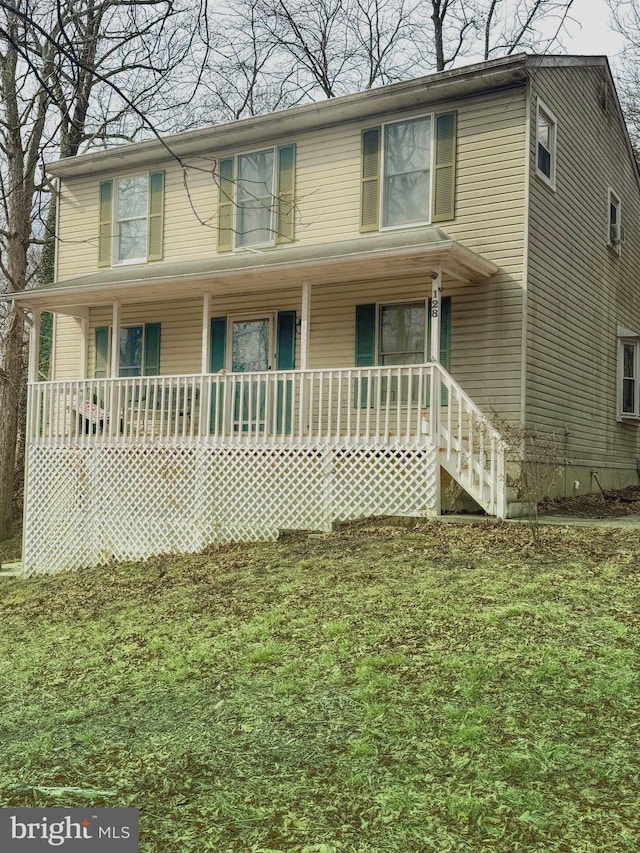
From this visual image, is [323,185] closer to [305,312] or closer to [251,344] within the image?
[251,344]

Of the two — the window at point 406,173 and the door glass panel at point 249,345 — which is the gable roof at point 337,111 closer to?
the window at point 406,173

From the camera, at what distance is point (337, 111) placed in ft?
44.0

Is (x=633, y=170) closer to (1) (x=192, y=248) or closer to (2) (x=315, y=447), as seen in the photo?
(1) (x=192, y=248)

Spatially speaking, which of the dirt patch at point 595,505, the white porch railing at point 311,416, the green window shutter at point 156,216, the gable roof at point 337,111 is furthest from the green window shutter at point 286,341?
the dirt patch at point 595,505

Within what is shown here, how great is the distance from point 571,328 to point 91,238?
9.18 m

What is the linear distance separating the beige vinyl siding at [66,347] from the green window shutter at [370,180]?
623cm

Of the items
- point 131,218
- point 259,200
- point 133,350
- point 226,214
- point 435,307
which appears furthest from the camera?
point 131,218

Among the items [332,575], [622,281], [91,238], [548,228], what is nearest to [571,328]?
[548,228]

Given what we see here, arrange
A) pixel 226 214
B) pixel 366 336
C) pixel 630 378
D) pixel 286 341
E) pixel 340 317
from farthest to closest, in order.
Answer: pixel 630 378
pixel 226 214
pixel 286 341
pixel 340 317
pixel 366 336

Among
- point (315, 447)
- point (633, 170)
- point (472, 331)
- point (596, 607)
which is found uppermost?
point (633, 170)

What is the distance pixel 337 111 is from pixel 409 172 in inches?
61.9

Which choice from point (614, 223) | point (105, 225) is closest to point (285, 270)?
point (105, 225)

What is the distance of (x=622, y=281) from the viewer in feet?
55.8

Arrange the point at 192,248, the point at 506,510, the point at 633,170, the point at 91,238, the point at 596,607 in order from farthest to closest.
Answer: the point at 633,170
the point at 91,238
the point at 192,248
the point at 506,510
the point at 596,607
